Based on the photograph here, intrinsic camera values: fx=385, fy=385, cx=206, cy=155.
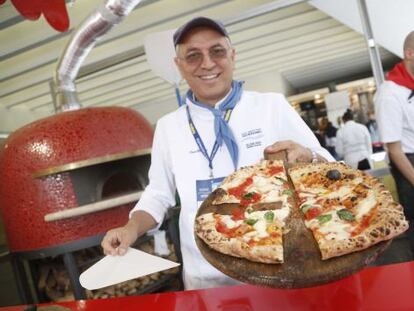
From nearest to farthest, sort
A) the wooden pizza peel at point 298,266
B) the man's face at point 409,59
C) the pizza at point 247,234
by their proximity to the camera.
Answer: the wooden pizza peel at point 298,266 < the pizza at point 247,234 < the man's face at point 409,59

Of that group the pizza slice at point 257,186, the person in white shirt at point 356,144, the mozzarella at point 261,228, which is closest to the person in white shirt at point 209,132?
the pizza slice at point 257,186

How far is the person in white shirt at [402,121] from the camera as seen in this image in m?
2.85

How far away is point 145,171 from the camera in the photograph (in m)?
3.64

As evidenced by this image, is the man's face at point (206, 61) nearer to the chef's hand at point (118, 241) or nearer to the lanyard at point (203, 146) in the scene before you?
the lanyard at point (203, 146)

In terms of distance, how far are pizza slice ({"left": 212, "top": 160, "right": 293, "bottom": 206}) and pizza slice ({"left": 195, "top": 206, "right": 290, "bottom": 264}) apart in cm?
6

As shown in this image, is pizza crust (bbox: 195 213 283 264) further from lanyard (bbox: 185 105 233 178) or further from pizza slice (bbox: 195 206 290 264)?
lanyard (bbox: 185 105 233 178)

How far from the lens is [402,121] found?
289cm

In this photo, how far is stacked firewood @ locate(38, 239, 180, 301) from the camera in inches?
134

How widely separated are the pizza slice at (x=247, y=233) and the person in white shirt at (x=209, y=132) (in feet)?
1.17

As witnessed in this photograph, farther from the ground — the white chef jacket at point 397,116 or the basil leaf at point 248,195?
the white chef jacket at point 397,116

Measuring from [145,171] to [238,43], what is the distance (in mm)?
3878

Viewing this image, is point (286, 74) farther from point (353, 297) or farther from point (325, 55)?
point (353, 297)

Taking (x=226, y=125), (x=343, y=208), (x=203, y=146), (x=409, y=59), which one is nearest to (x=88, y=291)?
(x=203, y=146)

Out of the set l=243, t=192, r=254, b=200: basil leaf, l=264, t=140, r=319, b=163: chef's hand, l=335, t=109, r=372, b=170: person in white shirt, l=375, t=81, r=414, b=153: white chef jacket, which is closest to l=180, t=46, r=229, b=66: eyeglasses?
l=264, t=140, r=319, b=163: chef's hand
